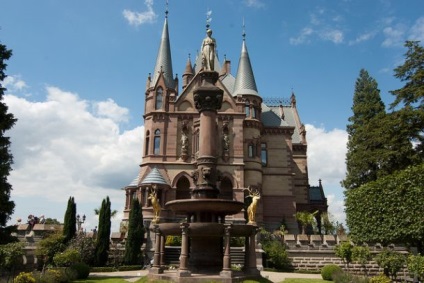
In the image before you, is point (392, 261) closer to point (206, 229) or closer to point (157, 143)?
point (206, 229)

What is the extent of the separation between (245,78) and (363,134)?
17.2 meters

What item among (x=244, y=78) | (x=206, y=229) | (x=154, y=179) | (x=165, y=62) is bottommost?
(x=206, y=229)

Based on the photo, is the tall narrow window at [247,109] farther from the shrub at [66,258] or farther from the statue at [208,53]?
the shrub at [66,258]

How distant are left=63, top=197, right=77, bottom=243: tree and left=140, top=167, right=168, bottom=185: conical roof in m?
11.6

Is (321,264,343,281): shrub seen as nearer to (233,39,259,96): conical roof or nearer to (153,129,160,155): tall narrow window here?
(153,129,160,155): tall narrow window

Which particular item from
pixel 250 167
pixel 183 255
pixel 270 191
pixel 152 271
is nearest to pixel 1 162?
pixel 152 271

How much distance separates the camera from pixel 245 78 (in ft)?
171

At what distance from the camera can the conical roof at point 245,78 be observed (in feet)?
168

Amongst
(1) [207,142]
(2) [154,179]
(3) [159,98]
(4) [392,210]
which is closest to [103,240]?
(2) [154,179]

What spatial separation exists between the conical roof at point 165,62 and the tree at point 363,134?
22.5m

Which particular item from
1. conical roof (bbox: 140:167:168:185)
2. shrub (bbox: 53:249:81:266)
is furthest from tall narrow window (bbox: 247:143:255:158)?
shrub (bbox: 53:249:81:266)

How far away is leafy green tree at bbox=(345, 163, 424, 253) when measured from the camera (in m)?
28.6

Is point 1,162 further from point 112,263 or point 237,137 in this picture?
point 237,137

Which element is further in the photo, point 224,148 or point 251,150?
point 251,150
